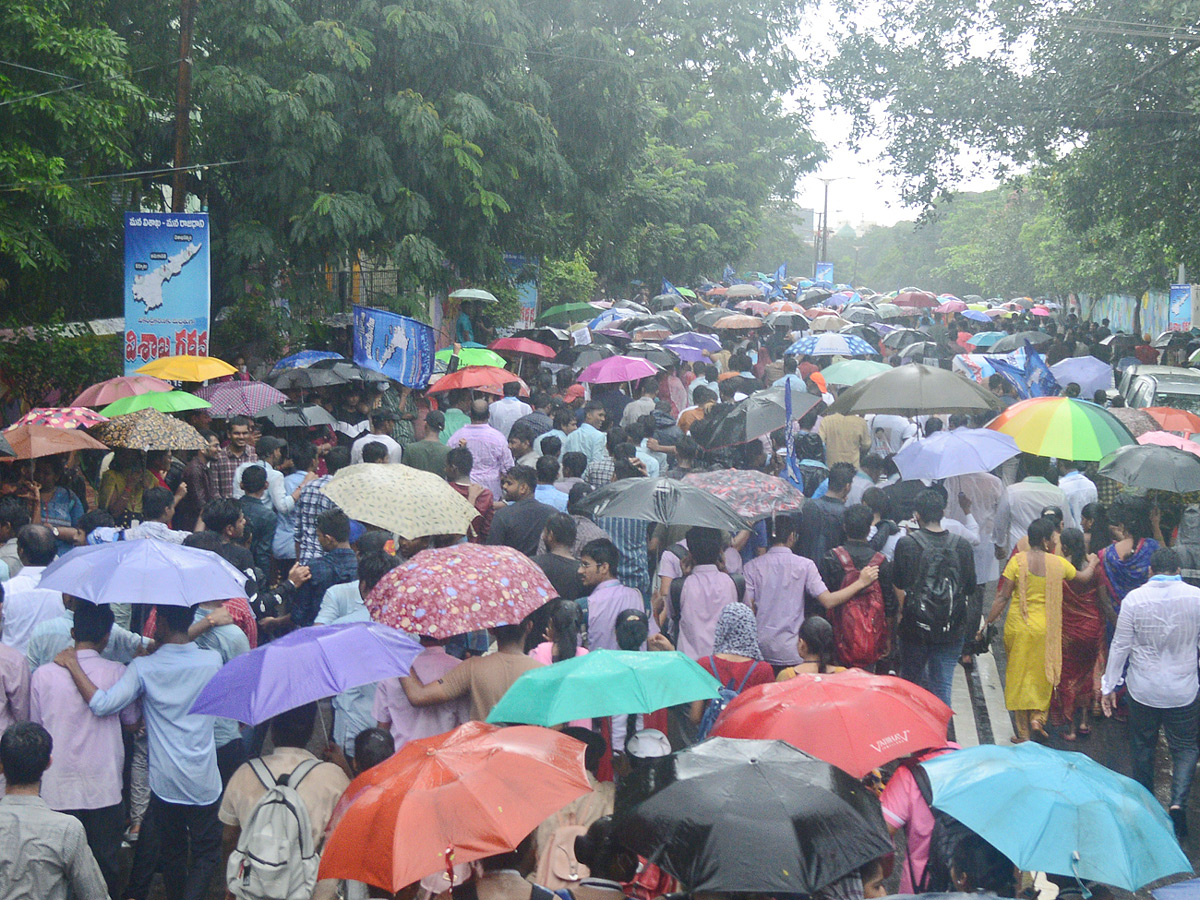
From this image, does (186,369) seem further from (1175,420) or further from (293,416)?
(1175,420)

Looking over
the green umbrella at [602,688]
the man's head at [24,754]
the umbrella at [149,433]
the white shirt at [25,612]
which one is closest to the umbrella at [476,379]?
the umbrella at [149,433]

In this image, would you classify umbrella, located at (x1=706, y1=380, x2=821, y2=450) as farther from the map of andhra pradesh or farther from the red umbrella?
the red umbrella

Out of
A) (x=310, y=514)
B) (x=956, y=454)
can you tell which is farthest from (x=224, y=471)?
(x=956, y=454)

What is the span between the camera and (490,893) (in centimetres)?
351

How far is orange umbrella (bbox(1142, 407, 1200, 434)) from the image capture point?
430 inches

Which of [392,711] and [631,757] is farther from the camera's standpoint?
[392,711]

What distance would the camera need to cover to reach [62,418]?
26.4 ft

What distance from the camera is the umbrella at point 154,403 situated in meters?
8.86

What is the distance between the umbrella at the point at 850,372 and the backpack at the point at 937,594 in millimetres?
6344

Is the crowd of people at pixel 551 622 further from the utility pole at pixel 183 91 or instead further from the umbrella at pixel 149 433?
the utility pole at pixel 183 91

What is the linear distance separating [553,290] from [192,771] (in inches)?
794

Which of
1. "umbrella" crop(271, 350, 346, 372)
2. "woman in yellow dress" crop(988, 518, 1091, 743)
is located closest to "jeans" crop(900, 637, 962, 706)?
"woman in yellow dress" crop(988, 518, 1091, 743)

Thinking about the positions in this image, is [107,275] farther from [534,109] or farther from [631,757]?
[631,757]

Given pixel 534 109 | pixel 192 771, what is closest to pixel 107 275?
pixel 534 109
